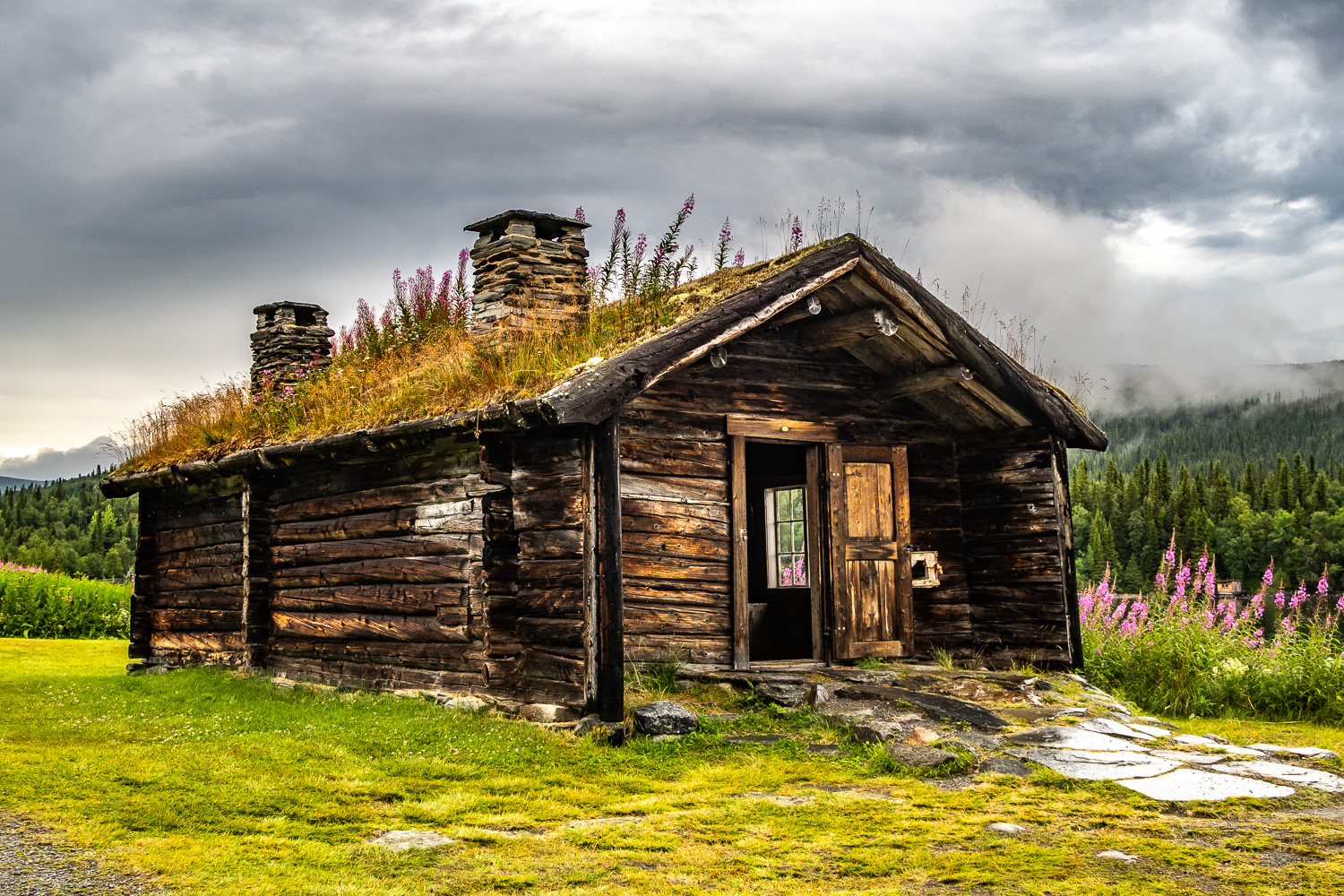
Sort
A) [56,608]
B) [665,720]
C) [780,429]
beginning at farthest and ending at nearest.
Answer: [56,608], [780,429], [665,720]

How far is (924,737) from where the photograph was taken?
7809mm

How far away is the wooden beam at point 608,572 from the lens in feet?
27.5

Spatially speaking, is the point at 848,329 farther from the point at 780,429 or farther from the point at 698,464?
the point at 698,464

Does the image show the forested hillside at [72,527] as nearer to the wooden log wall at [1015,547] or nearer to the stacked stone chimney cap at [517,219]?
the stacked stone chimney cap at [517,219]

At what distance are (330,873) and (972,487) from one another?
332 inches

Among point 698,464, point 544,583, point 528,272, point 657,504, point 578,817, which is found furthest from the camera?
point 528,272

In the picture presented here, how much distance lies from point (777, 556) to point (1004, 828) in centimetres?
770

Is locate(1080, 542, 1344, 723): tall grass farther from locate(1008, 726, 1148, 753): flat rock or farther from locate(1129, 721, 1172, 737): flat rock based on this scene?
locate(1008, 726, 1148, 753): flat rock

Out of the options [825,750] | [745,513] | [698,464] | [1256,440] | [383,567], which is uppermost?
[1256,440]

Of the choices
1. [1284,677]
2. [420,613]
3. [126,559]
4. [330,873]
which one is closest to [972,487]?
[1284,677]

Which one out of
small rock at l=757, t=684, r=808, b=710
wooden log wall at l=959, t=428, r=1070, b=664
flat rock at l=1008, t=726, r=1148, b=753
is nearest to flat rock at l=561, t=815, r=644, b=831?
small rock at l=757, t=684, r=808, b=710

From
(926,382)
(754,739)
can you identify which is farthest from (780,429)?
(754,739)

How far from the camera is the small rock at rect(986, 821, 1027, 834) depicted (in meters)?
5.87

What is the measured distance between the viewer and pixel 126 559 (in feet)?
194
